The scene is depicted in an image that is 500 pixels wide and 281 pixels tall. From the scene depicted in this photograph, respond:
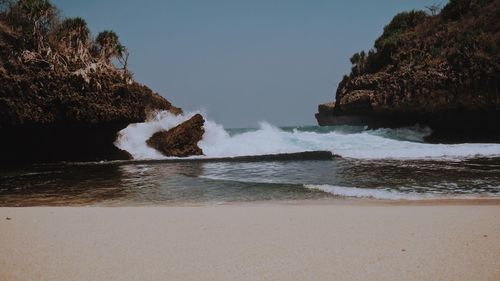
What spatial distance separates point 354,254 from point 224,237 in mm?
1534

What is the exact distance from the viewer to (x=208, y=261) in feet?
11.5

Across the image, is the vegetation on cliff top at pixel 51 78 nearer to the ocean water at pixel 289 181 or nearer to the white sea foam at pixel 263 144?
the white sea foam at pixel 263 144

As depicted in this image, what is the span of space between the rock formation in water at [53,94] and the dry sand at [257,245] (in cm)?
1438

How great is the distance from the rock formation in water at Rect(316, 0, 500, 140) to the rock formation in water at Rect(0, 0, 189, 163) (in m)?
20.4

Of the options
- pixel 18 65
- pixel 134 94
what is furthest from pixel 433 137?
pixel 18 65

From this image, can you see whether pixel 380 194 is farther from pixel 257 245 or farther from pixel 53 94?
pixel 53 94

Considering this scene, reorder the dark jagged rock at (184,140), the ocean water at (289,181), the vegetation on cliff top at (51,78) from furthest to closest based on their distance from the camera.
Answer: the dark jagged rock at (184,140), the vegetation on cliff top at (51,78), the ocean water at (289,181)

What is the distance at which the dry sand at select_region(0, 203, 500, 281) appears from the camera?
10.5 feet

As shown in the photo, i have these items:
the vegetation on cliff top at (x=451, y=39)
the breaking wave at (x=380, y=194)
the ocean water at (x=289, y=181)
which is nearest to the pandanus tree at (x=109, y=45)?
the ocean water at (x=289, y=181)

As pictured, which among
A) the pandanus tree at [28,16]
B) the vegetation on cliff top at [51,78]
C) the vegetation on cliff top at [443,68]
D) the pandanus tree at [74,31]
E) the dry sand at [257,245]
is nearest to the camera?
the dry sand at [257,245]

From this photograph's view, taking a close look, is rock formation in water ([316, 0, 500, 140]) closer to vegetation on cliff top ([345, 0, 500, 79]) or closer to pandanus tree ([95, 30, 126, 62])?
vegetation on cliff top ([345, 0, 500, 79])

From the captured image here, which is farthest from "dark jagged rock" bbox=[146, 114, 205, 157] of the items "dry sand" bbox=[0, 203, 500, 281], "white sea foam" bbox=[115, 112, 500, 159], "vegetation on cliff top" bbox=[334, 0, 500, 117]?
"vegetation on cliff top" bbox=[334, 0, 500, 117]

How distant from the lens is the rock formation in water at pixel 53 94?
18.2 meters

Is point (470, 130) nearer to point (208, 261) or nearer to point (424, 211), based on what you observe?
point (424, 211)
